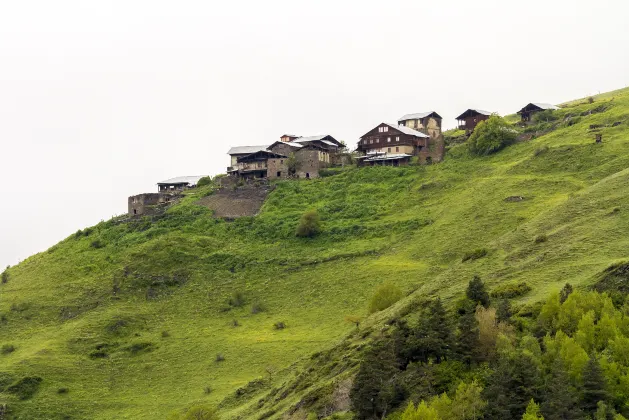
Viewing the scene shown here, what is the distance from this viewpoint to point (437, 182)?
112625 mm

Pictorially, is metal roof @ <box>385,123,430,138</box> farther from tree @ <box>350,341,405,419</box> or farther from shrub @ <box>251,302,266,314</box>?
tree @ <box>350,341,405,419</box>

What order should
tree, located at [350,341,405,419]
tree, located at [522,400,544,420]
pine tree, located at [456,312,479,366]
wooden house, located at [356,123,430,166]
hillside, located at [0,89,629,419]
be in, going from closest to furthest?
1. tree, located at [522,400,544,420]
2. tree, located at [350,341,405,419]
3. pine tree, located at [456,312,479,366]
4. hillside, located at [0,89,629,419]
5. wooden house, located at [356,123,430,166]

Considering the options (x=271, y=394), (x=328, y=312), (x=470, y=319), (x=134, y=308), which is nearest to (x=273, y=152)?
(x=134, y=308)

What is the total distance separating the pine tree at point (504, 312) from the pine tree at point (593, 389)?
31.5ft

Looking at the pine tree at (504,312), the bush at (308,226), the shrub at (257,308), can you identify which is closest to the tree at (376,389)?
the pine tree at (504,312)

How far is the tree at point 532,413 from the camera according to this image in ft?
128

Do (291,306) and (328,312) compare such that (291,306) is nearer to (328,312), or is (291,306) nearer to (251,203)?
(328,312)

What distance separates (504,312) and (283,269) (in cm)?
4995

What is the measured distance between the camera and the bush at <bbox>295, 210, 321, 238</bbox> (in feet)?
348

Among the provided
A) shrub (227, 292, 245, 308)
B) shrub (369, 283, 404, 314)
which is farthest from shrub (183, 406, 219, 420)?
shrub (227, 292, 245, 308)

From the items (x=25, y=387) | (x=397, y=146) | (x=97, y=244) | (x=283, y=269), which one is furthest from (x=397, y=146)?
(x=25, y=387)

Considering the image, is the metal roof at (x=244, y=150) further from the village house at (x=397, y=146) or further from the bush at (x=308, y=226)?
the bush at (x=308, y=226)

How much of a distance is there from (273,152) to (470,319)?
86.4 metres

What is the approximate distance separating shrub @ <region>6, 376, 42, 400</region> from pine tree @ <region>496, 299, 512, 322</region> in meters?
48.8
